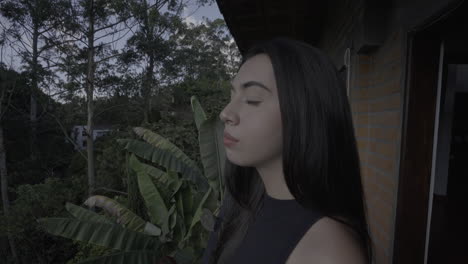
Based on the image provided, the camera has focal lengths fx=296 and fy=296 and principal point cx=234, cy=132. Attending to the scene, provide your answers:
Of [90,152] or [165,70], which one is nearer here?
[90,152]

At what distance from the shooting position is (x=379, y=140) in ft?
5.52

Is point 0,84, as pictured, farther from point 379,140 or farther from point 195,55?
point 379,140

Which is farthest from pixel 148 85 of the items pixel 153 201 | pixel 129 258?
pixel 129 258

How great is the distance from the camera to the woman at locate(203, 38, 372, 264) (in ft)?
2.42

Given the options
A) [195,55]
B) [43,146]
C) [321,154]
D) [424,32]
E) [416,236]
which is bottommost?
[43,146]

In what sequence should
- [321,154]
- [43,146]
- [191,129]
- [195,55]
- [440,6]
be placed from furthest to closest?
[43,146], [195,55], [191,129], [440,6], [321,154]

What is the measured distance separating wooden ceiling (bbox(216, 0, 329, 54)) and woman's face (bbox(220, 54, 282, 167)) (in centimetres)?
167

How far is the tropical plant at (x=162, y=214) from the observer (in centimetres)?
258

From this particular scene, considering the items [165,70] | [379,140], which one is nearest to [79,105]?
[165,70]

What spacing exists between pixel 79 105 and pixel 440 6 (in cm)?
1136

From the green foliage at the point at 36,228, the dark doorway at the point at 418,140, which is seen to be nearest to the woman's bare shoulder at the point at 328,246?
the dark doorway at the point at 418,140

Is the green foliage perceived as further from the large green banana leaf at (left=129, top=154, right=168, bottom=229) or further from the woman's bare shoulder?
the woman's bare shoulder

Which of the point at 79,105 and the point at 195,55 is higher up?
the point at 195,55

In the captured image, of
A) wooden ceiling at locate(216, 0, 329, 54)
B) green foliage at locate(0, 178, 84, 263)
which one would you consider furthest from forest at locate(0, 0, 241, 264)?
wooden ceiling at locate(216, 0, 329, 54)
